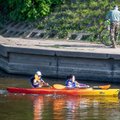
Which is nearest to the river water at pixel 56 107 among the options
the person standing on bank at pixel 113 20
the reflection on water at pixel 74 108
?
the reflection on water at pixel 74 108

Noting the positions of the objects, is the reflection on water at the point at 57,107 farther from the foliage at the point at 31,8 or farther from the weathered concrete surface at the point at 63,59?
the foliage at the point at 31,8

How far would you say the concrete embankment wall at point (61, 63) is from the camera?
34250mm

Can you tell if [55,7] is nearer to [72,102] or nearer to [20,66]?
[20,66]

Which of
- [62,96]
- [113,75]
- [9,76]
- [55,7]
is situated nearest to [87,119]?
[62,96]

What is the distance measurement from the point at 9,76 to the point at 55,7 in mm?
9496

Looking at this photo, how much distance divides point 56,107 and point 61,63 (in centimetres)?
799

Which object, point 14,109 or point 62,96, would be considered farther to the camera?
point 62,96

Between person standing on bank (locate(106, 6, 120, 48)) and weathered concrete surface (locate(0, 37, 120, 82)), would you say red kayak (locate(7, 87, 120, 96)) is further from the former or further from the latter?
person standing on bank (locate(106, 6, 120, 48))

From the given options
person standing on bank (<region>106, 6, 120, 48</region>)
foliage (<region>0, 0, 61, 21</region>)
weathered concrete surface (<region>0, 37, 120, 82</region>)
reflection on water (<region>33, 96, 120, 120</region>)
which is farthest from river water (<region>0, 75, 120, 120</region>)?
foliage (<region>0, 0, 61, 21</region>)

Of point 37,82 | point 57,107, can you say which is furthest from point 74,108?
point 37,82

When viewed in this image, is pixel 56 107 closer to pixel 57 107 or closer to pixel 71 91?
pixel 57 107

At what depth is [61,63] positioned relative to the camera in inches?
1410

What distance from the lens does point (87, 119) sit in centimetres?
2505

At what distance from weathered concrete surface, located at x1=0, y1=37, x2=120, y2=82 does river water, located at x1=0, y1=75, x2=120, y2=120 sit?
143cm
